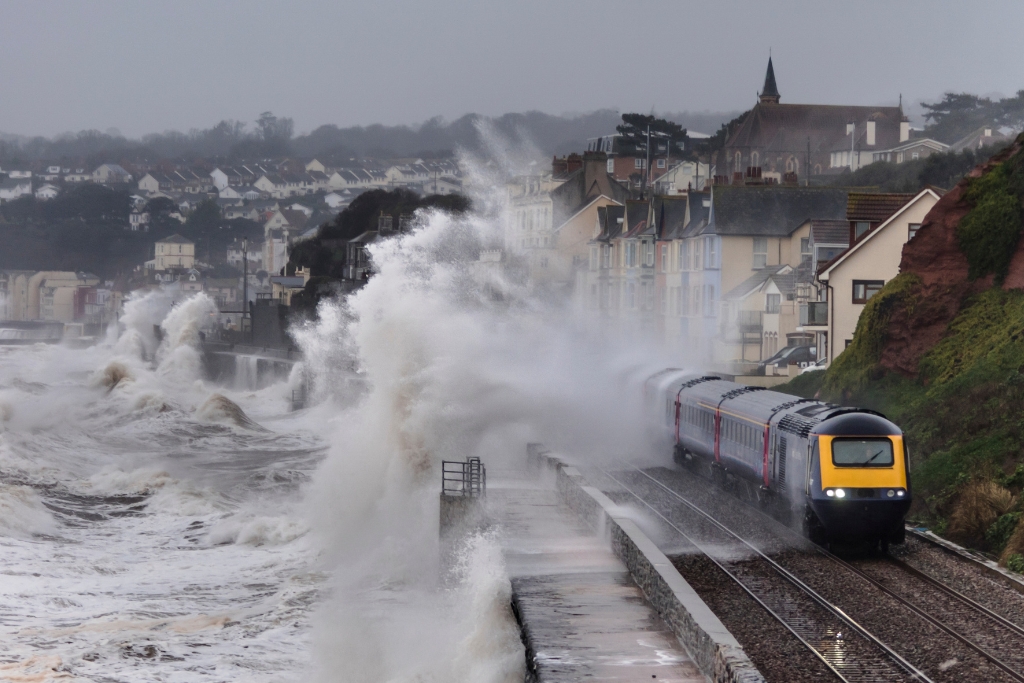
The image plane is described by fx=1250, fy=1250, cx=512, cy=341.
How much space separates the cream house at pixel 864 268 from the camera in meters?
38.9

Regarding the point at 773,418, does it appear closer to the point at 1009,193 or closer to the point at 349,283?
the point at 1009,193

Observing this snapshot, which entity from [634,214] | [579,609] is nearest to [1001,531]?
[579,609]

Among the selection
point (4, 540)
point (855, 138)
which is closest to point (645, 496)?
point (4, 540)

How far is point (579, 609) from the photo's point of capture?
15422 mm

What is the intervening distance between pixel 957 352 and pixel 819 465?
10.5 m

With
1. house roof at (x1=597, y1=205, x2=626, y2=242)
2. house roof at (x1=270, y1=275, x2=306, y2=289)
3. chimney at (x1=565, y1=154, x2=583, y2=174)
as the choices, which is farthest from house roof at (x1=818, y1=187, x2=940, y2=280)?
house roof at (x1=270, y1=275, x2=306, y2=289)

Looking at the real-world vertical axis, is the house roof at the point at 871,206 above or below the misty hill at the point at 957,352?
above

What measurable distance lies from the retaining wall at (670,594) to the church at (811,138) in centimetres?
9576

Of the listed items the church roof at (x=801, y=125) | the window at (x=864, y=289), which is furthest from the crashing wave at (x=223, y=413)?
the church roof at (x=801, y=125)

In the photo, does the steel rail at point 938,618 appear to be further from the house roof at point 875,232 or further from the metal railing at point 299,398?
the metal railing at point 299,398

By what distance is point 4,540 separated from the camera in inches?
1173

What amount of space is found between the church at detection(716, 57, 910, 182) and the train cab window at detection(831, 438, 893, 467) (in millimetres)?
95772

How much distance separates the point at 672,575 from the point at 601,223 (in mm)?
55806

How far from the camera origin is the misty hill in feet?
71.9
